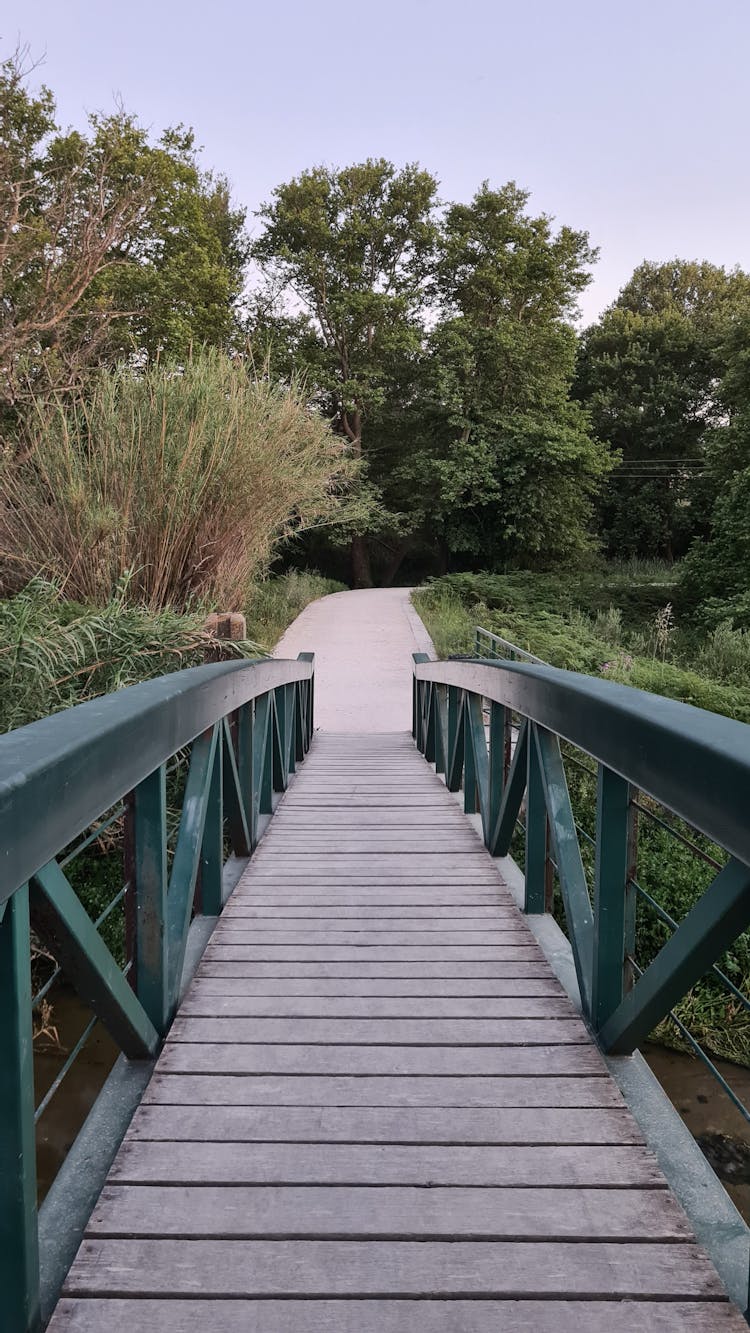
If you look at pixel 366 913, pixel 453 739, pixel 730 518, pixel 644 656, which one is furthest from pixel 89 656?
pixel 730 518

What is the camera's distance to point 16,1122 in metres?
1.03

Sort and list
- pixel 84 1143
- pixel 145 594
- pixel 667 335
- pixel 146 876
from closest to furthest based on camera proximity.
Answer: pixel 84 1143 → pixel 146 876 → pixel 145 594 → pixel 667 335

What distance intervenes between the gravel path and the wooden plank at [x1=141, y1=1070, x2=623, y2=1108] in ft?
25.4

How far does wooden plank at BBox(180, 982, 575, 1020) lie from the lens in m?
1.97

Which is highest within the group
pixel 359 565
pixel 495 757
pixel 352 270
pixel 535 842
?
pixel 352 270

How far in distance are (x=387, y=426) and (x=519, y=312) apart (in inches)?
207

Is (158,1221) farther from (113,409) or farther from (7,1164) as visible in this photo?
(113,409)

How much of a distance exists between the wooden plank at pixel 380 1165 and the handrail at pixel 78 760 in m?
0.63

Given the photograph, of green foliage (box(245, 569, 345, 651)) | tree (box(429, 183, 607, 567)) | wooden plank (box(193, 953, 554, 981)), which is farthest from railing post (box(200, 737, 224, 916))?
tree (box(429, 183, 607, 567))

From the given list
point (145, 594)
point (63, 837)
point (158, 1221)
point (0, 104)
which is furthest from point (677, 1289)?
point (0, 104)

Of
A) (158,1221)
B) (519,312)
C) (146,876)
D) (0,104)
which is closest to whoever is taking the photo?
(158,1221)

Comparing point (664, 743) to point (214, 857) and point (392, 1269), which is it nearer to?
point (392, 1269)

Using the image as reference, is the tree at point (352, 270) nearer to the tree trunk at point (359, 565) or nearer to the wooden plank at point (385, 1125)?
the tree trunk at point (359, 565)

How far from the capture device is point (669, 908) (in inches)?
246
